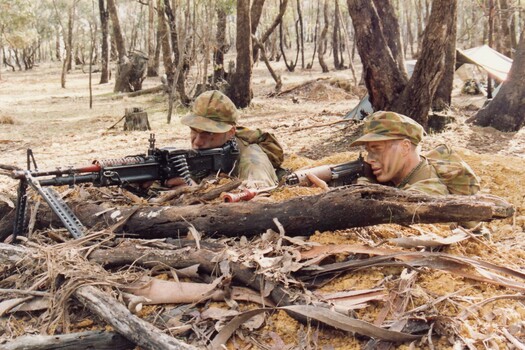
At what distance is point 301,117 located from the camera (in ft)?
39.4

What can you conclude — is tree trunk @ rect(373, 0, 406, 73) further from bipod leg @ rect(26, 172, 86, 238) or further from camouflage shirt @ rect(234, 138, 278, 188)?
bipod leg @ rect(26, 172, 86, 238)

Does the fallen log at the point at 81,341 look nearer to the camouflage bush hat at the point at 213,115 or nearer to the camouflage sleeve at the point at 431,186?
the camouflage sleeve at the point at 431,186

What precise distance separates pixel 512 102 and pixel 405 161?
599cm

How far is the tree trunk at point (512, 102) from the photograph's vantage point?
8.92 metres

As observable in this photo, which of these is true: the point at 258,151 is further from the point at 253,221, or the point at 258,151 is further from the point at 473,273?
the point at 473,273

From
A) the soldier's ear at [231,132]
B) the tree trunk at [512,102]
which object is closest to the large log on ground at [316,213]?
the soldier's ear at [231,132]

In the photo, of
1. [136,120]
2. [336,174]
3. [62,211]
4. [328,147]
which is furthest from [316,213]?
[136,120]

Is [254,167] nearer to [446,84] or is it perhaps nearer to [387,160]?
[387,160]

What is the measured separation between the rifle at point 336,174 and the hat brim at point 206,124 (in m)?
0.87

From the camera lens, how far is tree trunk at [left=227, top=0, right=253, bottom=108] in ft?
41.4

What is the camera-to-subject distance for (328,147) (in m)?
8.48

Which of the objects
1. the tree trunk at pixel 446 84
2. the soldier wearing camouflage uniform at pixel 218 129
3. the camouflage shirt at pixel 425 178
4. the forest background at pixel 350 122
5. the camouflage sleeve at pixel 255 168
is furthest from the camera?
the tree trunk at pixel 446 84

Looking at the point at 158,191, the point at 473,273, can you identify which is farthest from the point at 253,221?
the point at 158,191

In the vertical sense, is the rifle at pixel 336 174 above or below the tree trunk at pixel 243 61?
below
